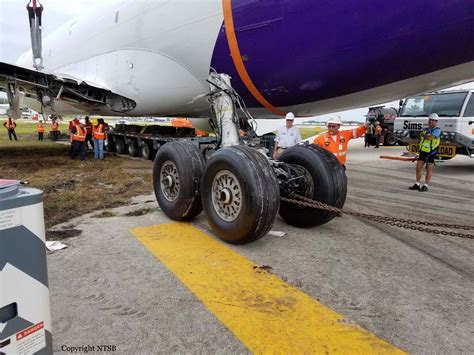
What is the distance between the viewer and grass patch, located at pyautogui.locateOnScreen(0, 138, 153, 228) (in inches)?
225

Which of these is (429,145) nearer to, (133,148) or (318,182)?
(318,182)

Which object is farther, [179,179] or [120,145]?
[120,145]

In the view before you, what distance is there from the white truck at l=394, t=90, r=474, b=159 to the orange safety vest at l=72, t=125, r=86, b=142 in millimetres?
9440

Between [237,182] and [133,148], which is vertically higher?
[237,182]

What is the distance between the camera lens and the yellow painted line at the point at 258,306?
7.71 ft

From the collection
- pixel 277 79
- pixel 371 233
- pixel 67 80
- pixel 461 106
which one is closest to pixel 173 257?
pixel 371 233

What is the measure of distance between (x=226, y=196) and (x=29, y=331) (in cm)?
254

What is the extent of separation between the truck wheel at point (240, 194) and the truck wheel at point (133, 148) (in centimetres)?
900

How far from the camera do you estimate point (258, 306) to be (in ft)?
9.21

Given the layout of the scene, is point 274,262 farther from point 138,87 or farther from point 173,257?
point 138,87

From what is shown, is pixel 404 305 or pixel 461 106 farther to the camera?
pixel 461 106

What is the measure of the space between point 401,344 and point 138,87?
6913 mm

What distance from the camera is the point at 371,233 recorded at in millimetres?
4574

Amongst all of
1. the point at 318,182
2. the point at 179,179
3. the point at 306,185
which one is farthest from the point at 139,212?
the point at 318,182
